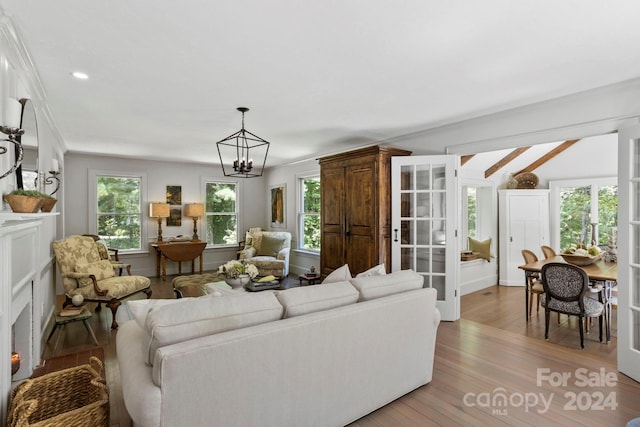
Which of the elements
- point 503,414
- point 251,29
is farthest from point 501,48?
point 503,414

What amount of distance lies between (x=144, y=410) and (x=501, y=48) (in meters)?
2.71

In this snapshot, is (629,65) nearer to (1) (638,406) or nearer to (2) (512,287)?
(1) (638,406)

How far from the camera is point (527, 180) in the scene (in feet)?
19.2

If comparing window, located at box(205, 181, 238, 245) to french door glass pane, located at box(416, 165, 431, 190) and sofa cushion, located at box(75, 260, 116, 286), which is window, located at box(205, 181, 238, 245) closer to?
sofa cushion, located at box(75, 260, 116, 286)

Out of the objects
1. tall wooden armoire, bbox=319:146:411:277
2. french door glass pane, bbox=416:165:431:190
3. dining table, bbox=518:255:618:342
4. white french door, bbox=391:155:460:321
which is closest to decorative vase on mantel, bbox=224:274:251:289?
tall wooden armoire, bbox=319:146:411:277

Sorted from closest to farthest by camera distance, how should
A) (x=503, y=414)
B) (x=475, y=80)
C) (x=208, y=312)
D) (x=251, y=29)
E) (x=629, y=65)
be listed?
(x=208, y=312) < (x=251, y=29) < (x=503, y=414) < (x=629, y=65) < (x=475, y=80)

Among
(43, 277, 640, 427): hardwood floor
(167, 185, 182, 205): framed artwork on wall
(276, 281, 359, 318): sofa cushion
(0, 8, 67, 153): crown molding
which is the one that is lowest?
(43, 277, 640, 427): hardwood floor

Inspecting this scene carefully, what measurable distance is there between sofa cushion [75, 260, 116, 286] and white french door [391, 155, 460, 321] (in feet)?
11.2

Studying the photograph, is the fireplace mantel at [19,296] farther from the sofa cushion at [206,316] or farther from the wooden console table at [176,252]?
the wooden console table at [176,252]

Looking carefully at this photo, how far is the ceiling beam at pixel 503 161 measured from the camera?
17.9 ft

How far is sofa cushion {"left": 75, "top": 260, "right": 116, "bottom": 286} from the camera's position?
368cm

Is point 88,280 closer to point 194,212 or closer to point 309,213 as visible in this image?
point 194,212

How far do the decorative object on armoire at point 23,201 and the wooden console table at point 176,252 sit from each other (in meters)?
4.46

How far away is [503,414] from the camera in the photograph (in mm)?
2072
